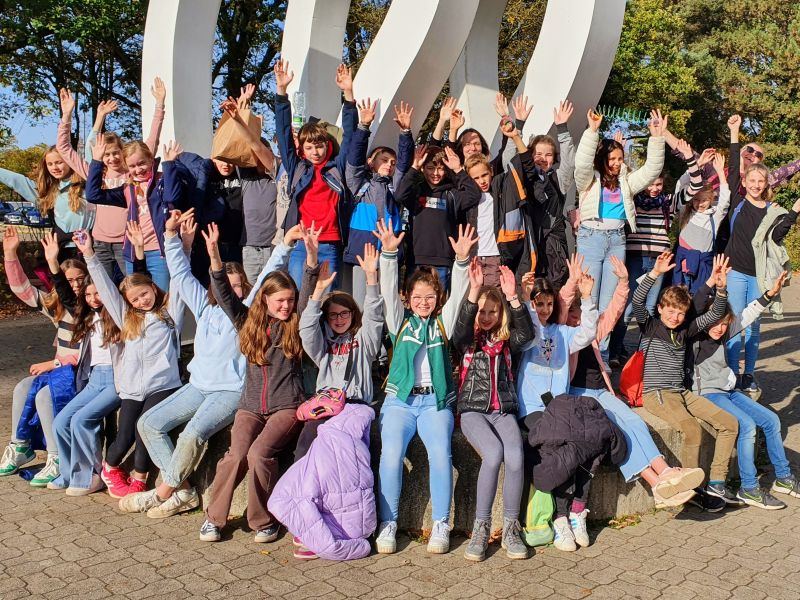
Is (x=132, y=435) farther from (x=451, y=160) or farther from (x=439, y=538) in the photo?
(x=451, y=160)

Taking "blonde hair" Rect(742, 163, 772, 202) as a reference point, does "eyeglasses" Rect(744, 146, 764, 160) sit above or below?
above

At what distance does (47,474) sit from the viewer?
510 cm

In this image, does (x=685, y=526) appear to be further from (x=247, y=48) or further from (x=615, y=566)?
(x=247, y=48)

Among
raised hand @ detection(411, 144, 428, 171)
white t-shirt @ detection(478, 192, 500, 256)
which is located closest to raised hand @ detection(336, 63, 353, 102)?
raised hand @ detection(411, 144, 428, 171)

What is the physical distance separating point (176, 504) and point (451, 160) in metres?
2.99

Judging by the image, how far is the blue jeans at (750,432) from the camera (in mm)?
4902

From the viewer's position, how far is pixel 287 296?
4.48 metres

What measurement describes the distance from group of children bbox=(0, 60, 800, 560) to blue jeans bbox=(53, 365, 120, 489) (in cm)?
1

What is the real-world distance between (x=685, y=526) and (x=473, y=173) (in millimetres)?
2652

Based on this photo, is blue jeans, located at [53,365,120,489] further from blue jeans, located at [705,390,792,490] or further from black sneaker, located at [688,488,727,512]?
blue jeans, located at [705,390,792,490]

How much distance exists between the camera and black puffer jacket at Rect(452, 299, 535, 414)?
4453mm

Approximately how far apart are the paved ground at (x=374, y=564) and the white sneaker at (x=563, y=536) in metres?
0.06

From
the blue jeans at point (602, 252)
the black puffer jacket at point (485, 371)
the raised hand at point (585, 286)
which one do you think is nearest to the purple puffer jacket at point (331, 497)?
the black puffer jacket at point (485, 371)

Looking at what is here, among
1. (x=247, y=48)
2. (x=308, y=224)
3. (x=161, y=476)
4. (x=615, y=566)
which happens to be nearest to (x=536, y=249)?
(x=308, y=224)
